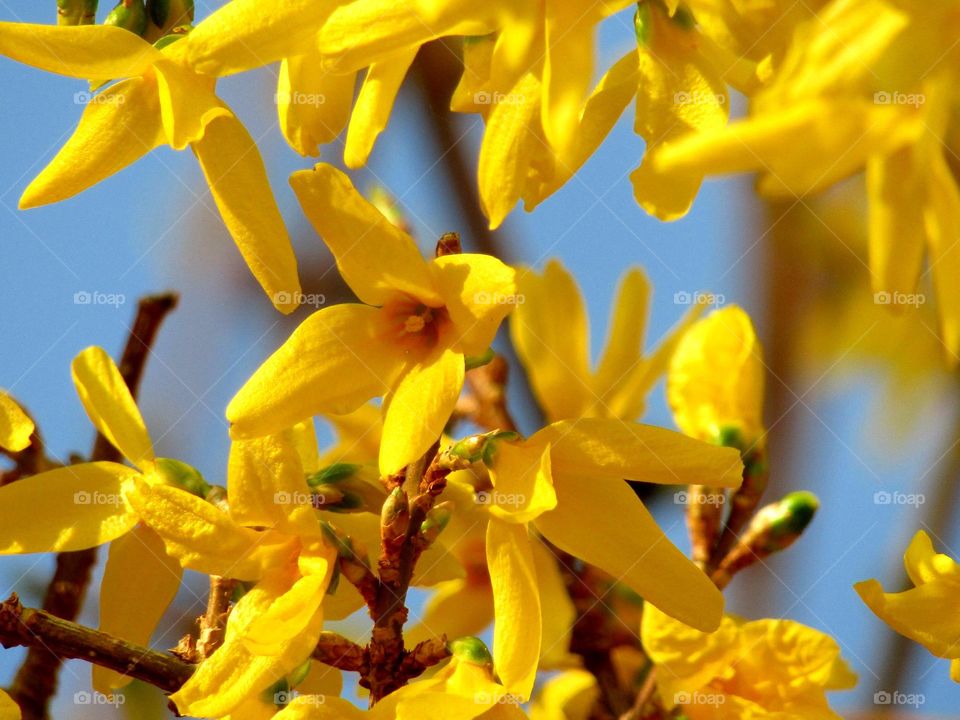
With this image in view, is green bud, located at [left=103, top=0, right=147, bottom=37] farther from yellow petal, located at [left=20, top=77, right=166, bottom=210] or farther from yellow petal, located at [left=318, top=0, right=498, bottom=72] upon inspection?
yellow petal, located at [left=318, top=0, right=498, bottom=72]

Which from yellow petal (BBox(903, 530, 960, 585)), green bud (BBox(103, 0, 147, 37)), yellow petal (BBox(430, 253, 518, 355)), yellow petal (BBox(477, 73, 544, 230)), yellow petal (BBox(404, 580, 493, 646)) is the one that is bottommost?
yellow petal (BBox(404, 580, 493, 646))

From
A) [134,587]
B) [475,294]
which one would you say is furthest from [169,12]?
[134,587]

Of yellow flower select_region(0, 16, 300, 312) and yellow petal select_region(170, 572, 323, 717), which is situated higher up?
yellow flower select_region(0, 16, 300, 312)

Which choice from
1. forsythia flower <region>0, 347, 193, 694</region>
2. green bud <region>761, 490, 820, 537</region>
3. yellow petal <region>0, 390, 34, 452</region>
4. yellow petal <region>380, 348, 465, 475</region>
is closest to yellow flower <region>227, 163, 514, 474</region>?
yellow petal <region>380, 348, 465, 475</region>

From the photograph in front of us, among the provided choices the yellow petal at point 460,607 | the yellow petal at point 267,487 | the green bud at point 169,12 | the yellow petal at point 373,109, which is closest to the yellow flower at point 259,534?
the yellow petal at point 267,487

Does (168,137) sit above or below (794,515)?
above

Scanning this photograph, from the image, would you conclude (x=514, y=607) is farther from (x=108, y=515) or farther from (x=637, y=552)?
(x=108, y=515)
